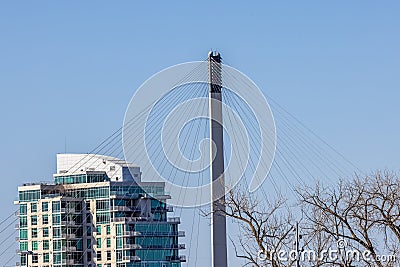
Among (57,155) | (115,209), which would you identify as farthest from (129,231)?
(57,155)

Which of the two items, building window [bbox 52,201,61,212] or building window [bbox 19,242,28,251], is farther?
building window [bbox 19,242,28,251]

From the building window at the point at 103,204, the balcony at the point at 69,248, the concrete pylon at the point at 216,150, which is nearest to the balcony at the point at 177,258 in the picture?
the building window at the point at 103,204

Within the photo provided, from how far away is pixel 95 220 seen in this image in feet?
292

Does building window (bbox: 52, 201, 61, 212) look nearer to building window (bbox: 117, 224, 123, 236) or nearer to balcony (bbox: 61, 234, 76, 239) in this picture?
balcony (bbox: 61, 234, 76, 239)

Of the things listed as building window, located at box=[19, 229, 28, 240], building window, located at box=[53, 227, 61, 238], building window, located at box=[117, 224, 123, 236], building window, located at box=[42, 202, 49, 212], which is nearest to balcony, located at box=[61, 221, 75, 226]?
building window, located at box=[53, 227, 61, 238]

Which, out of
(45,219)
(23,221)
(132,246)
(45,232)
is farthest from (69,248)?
(132,246)

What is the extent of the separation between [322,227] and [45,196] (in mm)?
70372

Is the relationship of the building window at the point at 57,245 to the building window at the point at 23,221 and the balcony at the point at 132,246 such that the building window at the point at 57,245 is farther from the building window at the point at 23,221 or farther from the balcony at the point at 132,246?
the balcony at the point at 132,246

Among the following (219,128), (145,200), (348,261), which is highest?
(145,200)

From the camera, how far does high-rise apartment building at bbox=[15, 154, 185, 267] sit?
287 ft

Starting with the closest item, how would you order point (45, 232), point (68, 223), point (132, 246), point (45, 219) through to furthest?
point (132, 246) → point (45, 219) → point (68, 223) → point (45, 232)

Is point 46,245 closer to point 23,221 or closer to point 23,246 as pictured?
point 23,246

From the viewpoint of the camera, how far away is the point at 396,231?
2020 centimetres

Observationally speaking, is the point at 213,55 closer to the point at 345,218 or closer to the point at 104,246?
the point at 345,218
